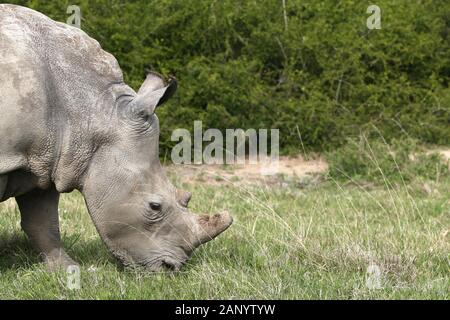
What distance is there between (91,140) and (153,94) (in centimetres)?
49

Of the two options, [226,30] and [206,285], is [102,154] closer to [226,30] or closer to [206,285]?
[206,285]

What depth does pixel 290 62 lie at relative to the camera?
1412 centimetres

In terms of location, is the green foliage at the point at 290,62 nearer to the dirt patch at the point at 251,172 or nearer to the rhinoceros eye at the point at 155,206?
the dirt patch at the point at 251,172

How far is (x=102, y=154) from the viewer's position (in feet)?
20.8

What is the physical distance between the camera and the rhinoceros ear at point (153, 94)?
249 inches

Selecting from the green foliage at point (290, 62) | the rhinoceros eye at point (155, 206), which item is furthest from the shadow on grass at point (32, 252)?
the green foliage at point (290, 62)

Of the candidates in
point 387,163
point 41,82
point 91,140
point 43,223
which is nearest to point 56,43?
point 41,82

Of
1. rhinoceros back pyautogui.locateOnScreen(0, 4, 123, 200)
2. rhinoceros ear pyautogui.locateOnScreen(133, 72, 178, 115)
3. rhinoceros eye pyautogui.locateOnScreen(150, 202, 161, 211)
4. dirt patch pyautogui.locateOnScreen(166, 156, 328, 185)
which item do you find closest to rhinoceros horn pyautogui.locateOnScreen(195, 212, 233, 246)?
rhinoceros eye pyautogui.locateOnScreen(150, 202, 161, 211)

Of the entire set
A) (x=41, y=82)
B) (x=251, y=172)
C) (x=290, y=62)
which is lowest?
(x=251, y=172)

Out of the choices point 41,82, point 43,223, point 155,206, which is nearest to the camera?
point 41,82
